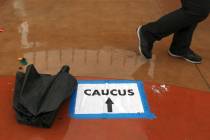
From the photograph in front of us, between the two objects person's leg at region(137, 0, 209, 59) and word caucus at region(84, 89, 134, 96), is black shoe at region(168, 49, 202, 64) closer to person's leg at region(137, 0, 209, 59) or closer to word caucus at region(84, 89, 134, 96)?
person's leg at region(137, 0, 209, 59)

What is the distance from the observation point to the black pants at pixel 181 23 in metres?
2.48

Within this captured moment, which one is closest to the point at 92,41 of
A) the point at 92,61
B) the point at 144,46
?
the point at 92,61

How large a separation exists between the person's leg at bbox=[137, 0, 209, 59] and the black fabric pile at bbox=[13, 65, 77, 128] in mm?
767

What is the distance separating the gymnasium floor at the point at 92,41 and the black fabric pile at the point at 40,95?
364mm

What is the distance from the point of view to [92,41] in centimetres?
305

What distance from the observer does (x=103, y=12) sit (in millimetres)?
3713

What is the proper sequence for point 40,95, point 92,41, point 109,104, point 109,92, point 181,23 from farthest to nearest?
point 92,41, point 181,23, point 109,92, point 109,104, point 40,95

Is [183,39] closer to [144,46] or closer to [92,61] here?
[144,46]

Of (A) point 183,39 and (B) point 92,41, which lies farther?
(B) point 92,41

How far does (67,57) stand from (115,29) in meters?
0.73

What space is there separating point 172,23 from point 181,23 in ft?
0.22

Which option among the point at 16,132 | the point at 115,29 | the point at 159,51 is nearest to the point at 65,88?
the point at 16,132

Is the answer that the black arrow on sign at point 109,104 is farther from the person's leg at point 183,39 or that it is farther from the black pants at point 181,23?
the person's leg at point 183,39

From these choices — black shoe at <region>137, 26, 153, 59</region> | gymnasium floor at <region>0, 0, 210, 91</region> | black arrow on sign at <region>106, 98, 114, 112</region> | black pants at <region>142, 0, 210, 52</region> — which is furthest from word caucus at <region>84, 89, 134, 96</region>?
black pants at <region>142, 0, 210, 52</region>
